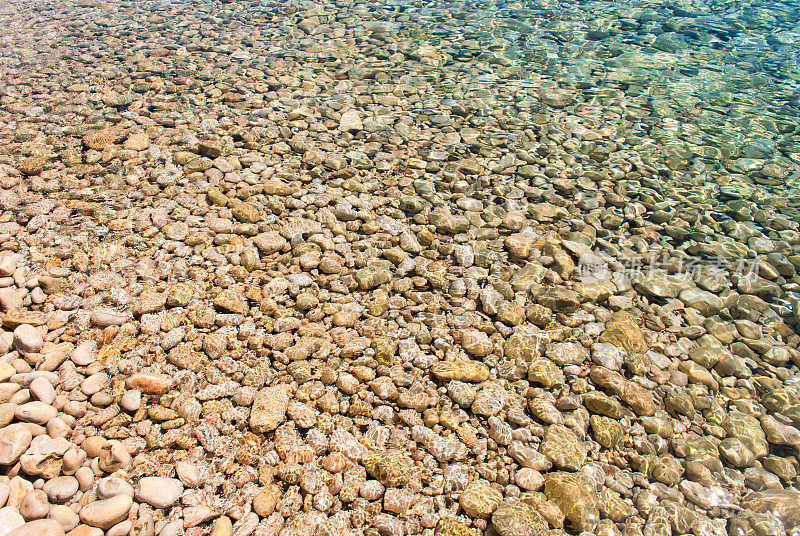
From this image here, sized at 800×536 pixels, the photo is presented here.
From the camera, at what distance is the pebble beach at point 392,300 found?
9.47 feet

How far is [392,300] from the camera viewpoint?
13.5ft

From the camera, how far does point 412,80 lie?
7484 mm

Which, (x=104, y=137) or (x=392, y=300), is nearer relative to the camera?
(x=392, y=300)

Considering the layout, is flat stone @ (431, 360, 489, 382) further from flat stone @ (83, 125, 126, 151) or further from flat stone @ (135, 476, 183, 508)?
flat stone @ (83, 125, 126, 151)

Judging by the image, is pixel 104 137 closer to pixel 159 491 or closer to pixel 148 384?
pixel 148 384

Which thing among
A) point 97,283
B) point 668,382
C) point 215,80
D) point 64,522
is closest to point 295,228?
point 97,283

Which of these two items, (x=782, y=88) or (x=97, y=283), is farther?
(x=782, y=88)

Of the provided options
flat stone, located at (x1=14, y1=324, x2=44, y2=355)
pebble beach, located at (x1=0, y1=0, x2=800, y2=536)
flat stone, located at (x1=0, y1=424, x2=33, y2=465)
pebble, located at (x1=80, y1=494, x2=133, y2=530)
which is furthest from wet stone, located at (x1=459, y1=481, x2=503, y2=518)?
flat stone, located at (x1=14, y1=324, x2=44, y2=355)

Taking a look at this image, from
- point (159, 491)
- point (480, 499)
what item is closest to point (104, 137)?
point (159, 491)

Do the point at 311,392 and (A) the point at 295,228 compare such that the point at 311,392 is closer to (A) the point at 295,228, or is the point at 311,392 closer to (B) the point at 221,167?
(A) the point at 295,228

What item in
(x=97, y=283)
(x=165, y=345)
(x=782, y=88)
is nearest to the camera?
(x=165, y=345)

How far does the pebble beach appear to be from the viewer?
9.47ft

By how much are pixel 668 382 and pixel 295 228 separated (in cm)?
333

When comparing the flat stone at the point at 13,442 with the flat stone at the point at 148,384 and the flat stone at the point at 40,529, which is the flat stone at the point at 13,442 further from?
the flat stone at the point at 148,384
